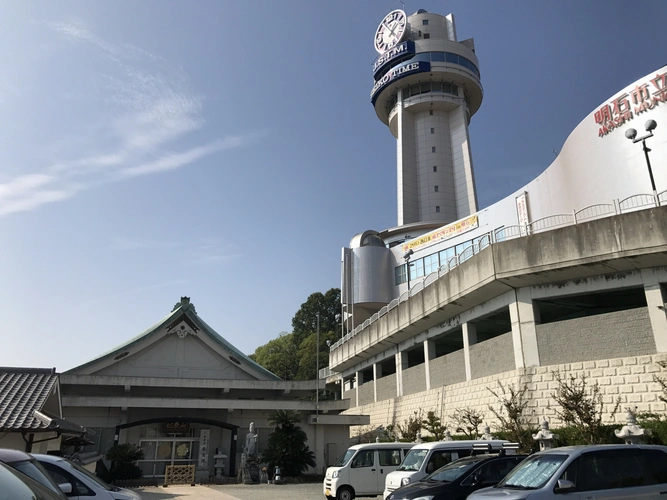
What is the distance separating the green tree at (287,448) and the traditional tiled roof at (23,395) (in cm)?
1291

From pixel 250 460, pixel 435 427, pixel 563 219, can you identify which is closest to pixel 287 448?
pixel 250 460

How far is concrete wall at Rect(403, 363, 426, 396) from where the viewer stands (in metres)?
29.2

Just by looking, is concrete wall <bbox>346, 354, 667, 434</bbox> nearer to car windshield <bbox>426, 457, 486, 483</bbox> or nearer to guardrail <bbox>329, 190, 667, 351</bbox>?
guardrail <bbox>329, 190, 667, 351</bbox>

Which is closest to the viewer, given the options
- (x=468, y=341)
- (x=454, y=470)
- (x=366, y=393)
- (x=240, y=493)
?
(x=454, y=470)

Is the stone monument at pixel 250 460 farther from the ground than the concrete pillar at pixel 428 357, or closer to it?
closer to it

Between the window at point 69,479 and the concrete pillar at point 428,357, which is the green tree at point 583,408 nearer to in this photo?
the concrete pillar at point 428,357

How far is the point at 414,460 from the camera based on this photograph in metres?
14.0

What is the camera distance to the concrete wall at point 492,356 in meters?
21.3

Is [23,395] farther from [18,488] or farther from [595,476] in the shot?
[595,476]

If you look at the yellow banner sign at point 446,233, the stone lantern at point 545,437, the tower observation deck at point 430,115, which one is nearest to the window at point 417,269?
the yellow banner sign at point 446,233

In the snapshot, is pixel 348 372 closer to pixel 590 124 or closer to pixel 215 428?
pixel 215 428

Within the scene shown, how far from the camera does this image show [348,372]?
4616 cm

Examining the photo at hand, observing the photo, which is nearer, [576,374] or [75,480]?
[75,480]

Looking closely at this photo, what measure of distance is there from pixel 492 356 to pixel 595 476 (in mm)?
14661
